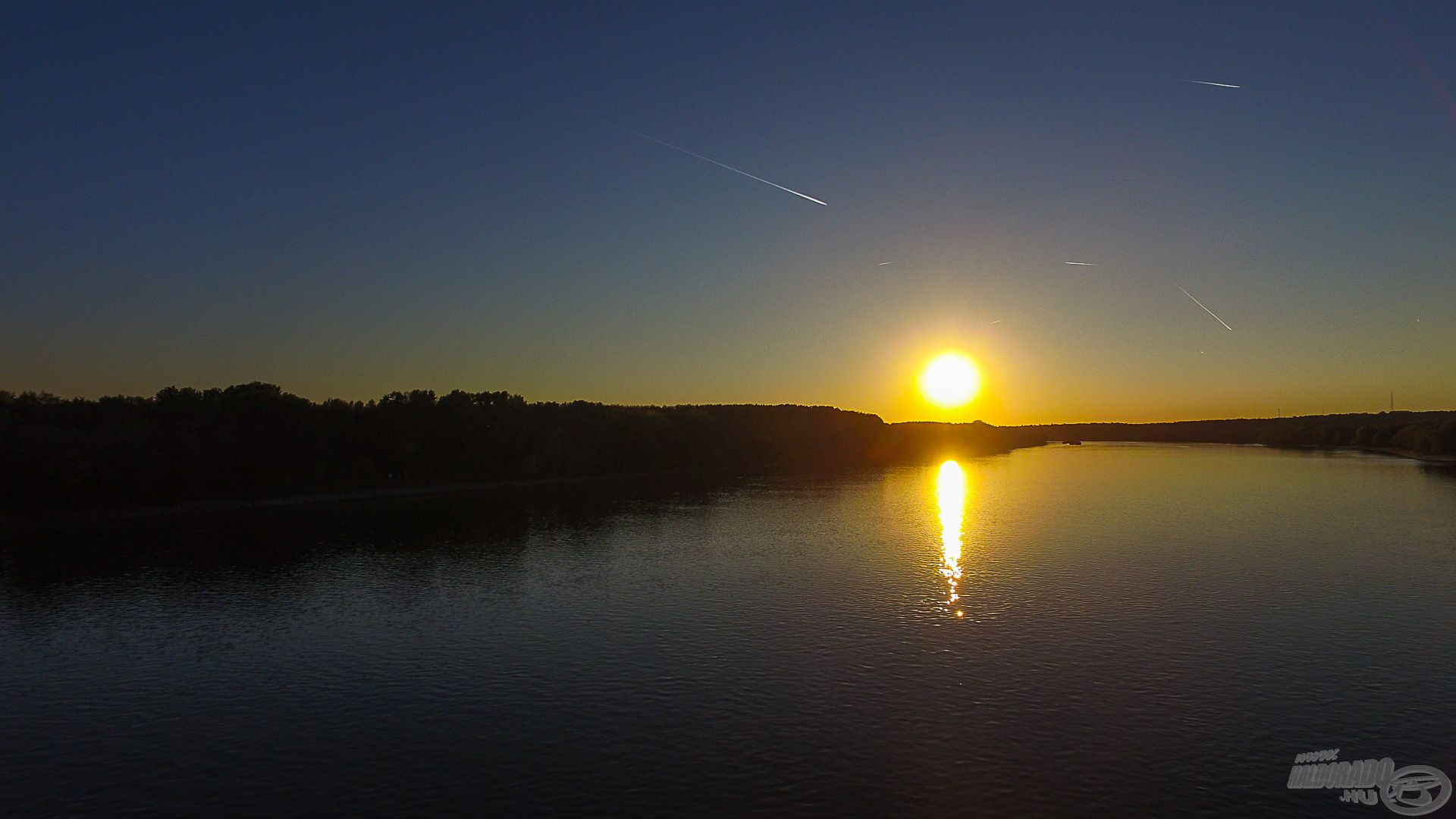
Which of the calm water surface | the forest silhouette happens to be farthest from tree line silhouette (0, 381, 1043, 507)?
the calm water surface

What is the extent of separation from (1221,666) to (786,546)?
36590 millimetres

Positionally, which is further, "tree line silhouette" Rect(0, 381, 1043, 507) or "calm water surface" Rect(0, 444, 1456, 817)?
"tree line silhouette" Rect(0, 381, 1043, 507)

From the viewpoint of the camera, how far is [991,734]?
26.2m

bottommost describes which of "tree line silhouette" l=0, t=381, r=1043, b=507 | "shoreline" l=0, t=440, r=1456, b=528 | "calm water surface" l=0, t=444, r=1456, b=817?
"calm water surface" l=0, t=444, r=1456, b=817

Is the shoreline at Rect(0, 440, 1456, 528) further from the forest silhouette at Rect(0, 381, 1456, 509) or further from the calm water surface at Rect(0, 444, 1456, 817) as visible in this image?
the calm water surface at Rect(0, 444, 1456, 817)

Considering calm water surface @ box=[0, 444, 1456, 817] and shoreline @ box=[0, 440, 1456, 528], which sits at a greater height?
shoreline @ box=[0, 440, 1456, 528]

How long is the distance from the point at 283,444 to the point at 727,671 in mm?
89312

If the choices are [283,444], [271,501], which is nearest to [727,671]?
[271,501]

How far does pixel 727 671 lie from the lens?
33.3 metres

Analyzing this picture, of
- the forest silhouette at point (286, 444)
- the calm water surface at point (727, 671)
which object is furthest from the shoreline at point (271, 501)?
the calm water surface at point (727, 671)

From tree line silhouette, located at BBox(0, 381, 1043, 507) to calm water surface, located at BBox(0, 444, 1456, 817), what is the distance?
20.5 m

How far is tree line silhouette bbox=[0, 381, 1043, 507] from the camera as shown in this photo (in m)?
86.2

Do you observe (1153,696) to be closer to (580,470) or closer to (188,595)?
(188,595)

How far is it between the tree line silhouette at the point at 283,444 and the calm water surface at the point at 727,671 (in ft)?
67.1
